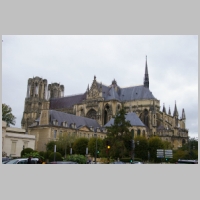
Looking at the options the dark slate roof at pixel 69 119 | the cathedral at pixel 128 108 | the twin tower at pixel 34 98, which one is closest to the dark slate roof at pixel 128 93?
the cathedral at pixel 128 108

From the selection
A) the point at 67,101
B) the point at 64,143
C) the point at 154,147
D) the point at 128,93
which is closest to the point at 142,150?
the point at 154,147

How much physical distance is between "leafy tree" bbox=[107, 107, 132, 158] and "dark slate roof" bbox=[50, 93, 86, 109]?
54.8 meters

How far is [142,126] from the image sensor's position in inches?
2709

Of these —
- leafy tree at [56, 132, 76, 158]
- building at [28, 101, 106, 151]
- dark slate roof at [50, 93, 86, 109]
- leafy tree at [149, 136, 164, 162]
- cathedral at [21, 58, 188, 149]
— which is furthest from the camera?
dark slate roof at [50, 93, 86, 109]

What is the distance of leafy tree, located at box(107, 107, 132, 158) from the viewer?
119 feet

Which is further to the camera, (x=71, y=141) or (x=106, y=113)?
(x=106, y=113)

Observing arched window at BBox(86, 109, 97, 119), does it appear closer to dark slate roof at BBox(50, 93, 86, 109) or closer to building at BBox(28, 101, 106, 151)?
dark slate roof at BBox(50, 93, 86, 109)

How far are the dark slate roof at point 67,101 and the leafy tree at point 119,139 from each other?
54789mm

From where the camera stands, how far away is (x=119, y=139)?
37.3 meters

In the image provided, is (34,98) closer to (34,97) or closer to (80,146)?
(34,97)

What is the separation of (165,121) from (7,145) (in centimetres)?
5135

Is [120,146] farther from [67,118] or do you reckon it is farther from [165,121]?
[165,121]

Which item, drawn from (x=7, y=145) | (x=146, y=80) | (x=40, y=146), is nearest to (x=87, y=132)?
(x=40, y=146)

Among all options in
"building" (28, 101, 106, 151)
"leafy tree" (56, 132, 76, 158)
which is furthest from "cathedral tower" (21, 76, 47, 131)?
"leafy tree" (56, 132, 76, 158)
